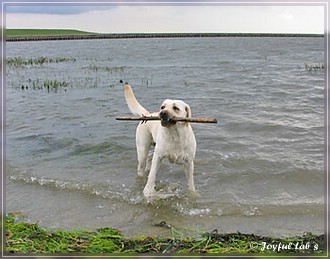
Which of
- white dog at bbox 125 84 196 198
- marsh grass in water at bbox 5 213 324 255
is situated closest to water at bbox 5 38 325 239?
marsh grass in water at bbox 5 213 324 255

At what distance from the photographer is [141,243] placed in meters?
4.44

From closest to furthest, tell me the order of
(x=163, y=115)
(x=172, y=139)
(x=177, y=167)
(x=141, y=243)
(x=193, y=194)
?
(x=141, y=243) → (x=163, y=115) → (x=172, y=139) → (x=193, y=194) → (x=177, y=167)

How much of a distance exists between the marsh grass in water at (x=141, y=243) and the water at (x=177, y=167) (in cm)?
45

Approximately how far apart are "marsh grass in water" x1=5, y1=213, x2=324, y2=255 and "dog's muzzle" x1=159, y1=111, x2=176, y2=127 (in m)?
1.55

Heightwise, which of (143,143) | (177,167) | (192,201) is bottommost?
(192,201)

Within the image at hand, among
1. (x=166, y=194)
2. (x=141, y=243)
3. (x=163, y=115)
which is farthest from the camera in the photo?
(x=166, y=194)

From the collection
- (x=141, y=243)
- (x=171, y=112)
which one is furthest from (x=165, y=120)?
(x=141, y=243)

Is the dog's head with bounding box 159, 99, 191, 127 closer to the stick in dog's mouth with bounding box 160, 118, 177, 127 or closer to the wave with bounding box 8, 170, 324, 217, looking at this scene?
the stick in dog's mouth with bounding box 160, 118, 177, 127

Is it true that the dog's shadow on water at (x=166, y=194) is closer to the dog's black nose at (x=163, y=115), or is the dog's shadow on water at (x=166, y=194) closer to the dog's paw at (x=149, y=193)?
the dog's paw at (x=149, y=193)

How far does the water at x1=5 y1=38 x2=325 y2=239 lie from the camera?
5.74 m

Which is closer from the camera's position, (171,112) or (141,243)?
(141,243)

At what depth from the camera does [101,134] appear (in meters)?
10.3

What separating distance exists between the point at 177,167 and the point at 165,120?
2.39 metres

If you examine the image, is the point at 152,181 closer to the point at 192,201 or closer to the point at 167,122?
the point at 192,201
